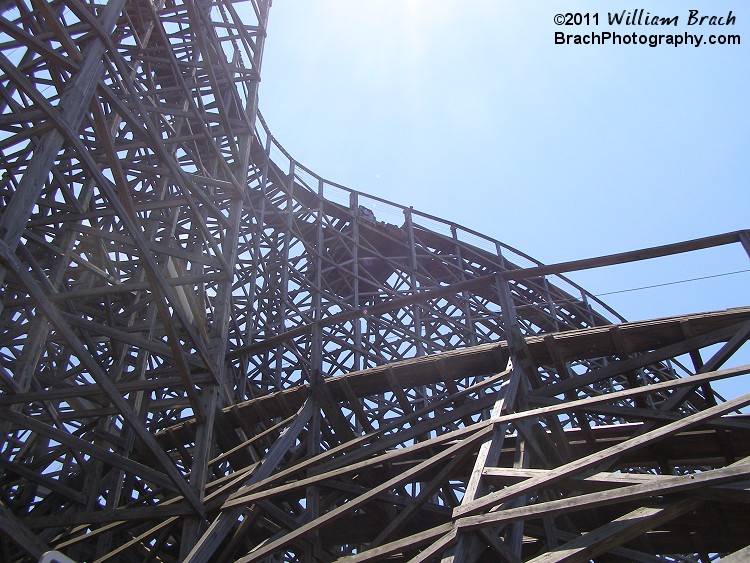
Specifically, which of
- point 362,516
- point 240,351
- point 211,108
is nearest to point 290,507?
point 362,516

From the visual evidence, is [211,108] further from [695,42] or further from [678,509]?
[678,509]

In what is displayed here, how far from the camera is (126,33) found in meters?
10.2

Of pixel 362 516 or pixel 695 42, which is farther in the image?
pixel 695 42

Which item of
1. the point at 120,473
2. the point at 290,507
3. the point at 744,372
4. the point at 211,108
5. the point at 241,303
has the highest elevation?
the point at 211,108

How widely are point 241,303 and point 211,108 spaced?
363 centimetres

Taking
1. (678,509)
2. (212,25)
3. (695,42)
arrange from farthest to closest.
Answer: (212,25), (695,42), (678,509)

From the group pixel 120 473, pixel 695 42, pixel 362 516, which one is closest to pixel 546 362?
pixel 362 516

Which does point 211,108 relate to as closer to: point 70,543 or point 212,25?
point 212,25

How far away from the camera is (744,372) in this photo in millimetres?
4848

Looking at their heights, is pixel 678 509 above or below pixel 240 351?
below

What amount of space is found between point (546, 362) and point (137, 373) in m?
4.75

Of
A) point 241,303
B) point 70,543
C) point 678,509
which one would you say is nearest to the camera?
point 678,509

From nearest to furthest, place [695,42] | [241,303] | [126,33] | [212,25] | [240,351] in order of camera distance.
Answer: [240,351] → [695,42] → [212,25] → [126,33] → [241,303]

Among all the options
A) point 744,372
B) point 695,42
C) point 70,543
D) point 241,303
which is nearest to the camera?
point 744,372
